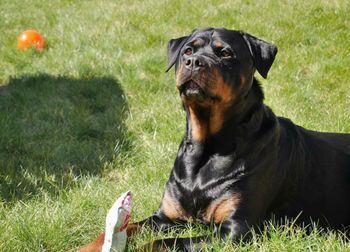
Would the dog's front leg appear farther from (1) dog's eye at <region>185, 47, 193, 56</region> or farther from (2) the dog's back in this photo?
(1) dog's eye at <region>185, 47, 193, 56</region>

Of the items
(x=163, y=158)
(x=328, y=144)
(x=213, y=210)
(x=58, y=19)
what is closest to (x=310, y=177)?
(x=328, y=144)

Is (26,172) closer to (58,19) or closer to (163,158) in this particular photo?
(163,158)

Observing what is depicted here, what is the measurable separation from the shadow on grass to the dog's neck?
47.0 inches

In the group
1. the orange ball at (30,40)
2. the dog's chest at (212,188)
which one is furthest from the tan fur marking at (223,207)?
the orange ball at (30,40)

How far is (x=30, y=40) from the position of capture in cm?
680

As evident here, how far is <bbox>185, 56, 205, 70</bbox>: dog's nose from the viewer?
3029 mm

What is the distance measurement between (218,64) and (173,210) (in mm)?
912

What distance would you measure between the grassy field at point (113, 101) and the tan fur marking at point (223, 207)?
0.16 metres

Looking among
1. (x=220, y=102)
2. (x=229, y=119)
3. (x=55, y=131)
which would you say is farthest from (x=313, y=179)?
(x=55, y=131)

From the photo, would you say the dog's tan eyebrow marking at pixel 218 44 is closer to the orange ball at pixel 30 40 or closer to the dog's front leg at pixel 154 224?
the dog's front leg at pixel 154 224

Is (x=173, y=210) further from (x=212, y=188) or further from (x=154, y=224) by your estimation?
(x=212, y=188)

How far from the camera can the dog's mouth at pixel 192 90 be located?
9.98ft

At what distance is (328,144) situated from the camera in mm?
3508

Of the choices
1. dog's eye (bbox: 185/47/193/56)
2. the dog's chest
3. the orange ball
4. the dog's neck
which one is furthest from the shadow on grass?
dog's eye (bbox: 185/47/193/56)
